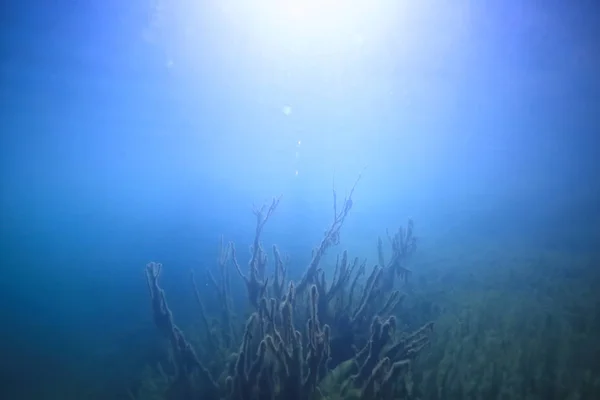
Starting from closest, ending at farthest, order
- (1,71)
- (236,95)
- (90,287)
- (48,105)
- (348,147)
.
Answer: (90,287)
(1,71)
(48,105)
(236,95)
(348,147)

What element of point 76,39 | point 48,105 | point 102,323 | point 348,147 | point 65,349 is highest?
point 348,147

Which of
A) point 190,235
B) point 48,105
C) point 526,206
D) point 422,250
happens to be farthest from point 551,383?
point 48,105

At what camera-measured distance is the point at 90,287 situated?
8.45 meters

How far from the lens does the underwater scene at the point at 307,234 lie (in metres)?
3.58

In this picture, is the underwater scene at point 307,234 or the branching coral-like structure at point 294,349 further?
the underwater scene at point 307,234

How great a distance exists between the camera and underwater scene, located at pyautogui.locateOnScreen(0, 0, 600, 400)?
141 inches

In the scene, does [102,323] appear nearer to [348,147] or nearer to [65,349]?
[65,349]

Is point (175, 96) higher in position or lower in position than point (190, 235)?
higher

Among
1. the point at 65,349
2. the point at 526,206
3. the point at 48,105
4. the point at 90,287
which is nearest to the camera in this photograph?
the point at 65,349

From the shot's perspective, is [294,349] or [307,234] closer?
[294,349]

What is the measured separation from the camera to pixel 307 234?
15.5 meters

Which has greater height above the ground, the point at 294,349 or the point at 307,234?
the point at 307,234

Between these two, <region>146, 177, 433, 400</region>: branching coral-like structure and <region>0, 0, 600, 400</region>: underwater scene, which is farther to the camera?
<region>0, 0, 600, 400</region>: underwater scene

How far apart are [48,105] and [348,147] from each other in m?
33.4
